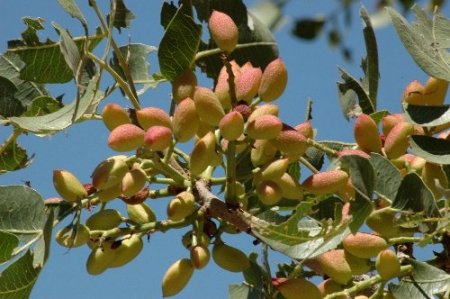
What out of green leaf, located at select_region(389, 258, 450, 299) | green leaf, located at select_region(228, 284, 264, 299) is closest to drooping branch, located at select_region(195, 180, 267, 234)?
green leaf, located at select_region(228, 284, 264, 299)

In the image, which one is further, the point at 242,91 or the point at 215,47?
the point at 215,47

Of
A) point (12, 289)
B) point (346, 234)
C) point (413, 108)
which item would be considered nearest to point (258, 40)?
point (413, 108)

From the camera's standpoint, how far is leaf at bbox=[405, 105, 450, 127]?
58.2 inches

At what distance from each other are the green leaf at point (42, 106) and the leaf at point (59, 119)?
0.17m

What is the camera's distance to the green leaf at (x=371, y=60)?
63.6 inches

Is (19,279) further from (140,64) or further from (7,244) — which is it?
(140,64)

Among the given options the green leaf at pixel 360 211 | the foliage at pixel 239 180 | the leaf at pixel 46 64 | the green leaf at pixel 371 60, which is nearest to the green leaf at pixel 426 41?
the foliage at pixel 239 180

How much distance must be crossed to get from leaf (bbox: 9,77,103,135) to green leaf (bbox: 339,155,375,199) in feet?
1.20

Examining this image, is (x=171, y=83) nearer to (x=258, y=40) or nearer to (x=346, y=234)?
(x=258, y=40)

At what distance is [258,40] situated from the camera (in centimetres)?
159

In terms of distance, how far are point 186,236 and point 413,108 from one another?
1.28ft

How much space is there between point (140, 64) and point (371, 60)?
0.40 m

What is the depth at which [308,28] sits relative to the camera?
41.0 inches

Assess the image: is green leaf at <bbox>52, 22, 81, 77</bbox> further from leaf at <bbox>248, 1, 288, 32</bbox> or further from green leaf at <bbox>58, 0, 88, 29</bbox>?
leaf at <bbox>248, 1, 288, 32</bbox>
